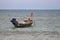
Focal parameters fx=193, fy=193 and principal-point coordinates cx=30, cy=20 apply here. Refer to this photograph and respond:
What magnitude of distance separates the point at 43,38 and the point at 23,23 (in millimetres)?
2753

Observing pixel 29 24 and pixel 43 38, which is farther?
pixel 29 24

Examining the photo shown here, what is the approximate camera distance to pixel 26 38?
760 cm

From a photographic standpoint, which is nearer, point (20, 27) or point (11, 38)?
point (11, 38)

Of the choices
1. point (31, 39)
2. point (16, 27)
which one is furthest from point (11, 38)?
point (16, 27)

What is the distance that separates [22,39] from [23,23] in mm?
2781

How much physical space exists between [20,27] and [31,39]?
290cm

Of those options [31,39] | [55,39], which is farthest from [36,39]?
[55,39]

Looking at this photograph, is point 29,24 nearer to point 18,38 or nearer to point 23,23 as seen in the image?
point 23,23

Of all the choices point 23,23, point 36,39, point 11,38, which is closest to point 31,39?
point 36,39

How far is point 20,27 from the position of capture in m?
10.2

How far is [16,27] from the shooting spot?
10.2 metres

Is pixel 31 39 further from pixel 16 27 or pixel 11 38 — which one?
pixel 16 27

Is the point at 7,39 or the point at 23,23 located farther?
the point at 23,23

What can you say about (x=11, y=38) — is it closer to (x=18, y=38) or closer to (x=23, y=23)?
(x=18, y=38)
